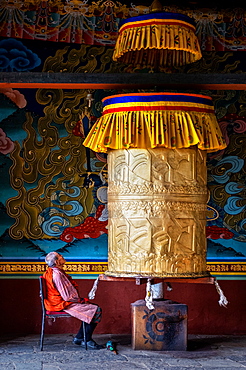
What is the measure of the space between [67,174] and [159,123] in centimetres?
180

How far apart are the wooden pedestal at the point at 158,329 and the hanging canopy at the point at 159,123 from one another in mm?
1624

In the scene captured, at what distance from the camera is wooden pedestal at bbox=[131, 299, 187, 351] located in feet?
21.4

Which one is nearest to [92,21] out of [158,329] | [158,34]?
[158,34]

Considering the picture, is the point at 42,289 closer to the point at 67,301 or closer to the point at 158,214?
the point at 67,301

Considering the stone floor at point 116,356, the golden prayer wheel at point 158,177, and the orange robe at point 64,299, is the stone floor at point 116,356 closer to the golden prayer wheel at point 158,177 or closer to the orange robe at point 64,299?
the orange robe at point 64,299

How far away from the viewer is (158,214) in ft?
20.1

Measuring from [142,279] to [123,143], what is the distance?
1239 millimetres

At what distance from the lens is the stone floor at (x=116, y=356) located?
595cm

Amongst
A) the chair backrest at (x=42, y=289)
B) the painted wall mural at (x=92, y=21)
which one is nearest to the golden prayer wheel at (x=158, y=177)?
Result: the chair backrest at (x=42, y=289)

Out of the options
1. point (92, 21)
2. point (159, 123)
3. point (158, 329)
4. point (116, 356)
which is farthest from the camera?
point (92, 21)

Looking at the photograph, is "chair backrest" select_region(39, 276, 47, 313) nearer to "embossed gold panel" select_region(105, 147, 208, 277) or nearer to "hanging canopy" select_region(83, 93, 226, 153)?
"embossed gold panel" select_region(105, 147, 208, 277)

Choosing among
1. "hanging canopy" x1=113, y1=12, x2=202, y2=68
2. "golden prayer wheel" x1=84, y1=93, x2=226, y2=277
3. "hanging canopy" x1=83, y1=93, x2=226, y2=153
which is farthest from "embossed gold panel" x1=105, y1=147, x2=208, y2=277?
"hanging canopy" x1=113, y1=12, x2=202, y2=68

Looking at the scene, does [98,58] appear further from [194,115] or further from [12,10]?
[194,115]

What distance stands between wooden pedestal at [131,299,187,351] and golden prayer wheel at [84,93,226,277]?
0.58 metres
